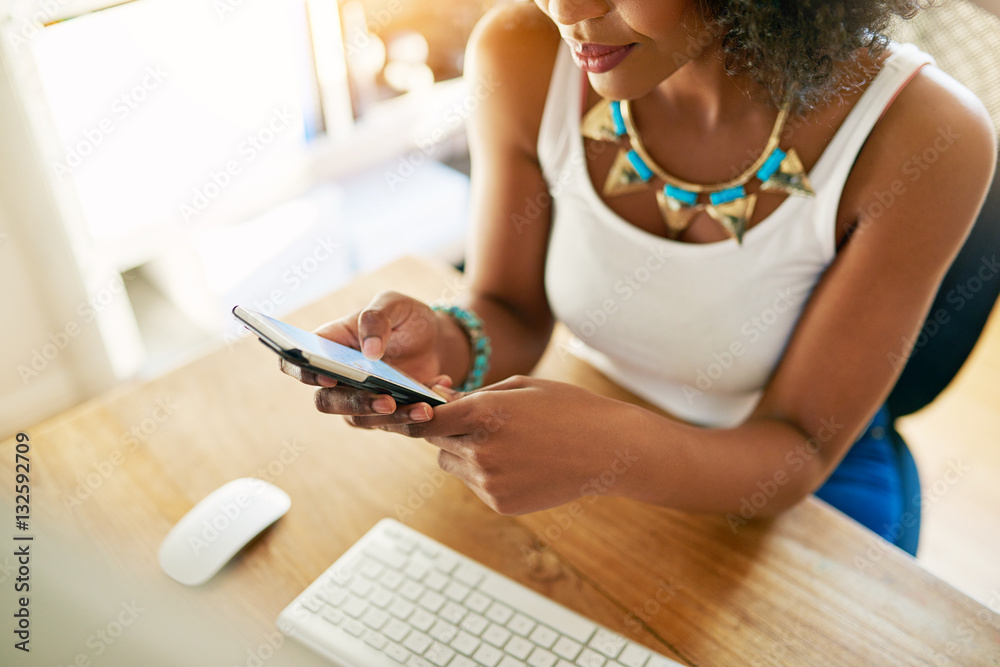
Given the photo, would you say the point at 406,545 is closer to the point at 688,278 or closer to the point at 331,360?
the point at 331,360

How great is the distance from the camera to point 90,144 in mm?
1619

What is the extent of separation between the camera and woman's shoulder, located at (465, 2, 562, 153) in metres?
0.93

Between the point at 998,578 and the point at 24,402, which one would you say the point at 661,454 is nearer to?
the point at 998,578

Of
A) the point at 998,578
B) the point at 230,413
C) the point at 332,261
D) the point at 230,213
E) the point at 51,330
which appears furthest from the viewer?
the point at 332,261

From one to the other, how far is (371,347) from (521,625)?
29cm

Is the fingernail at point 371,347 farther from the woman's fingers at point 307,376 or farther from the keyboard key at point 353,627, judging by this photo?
the keyboard key at point 353,627

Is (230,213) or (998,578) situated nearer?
(998,578)

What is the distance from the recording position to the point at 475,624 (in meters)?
0.66

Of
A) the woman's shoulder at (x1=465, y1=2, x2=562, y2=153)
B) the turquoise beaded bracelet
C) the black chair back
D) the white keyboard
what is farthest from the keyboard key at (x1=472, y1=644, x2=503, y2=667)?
the woman's shoulder at (x1=465, y1=2, x2=562, y2=153)

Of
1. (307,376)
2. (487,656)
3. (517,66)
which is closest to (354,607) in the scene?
(487,656)

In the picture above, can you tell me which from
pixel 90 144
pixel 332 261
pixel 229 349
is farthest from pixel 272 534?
pixel 332 261

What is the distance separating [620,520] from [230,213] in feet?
5.20

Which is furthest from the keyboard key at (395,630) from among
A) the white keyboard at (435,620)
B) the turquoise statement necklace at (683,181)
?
the turquoise statement necklace at (683,181)

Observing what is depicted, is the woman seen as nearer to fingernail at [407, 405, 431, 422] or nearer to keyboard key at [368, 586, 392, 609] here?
fingernail at [407, 405, 431, 422]
